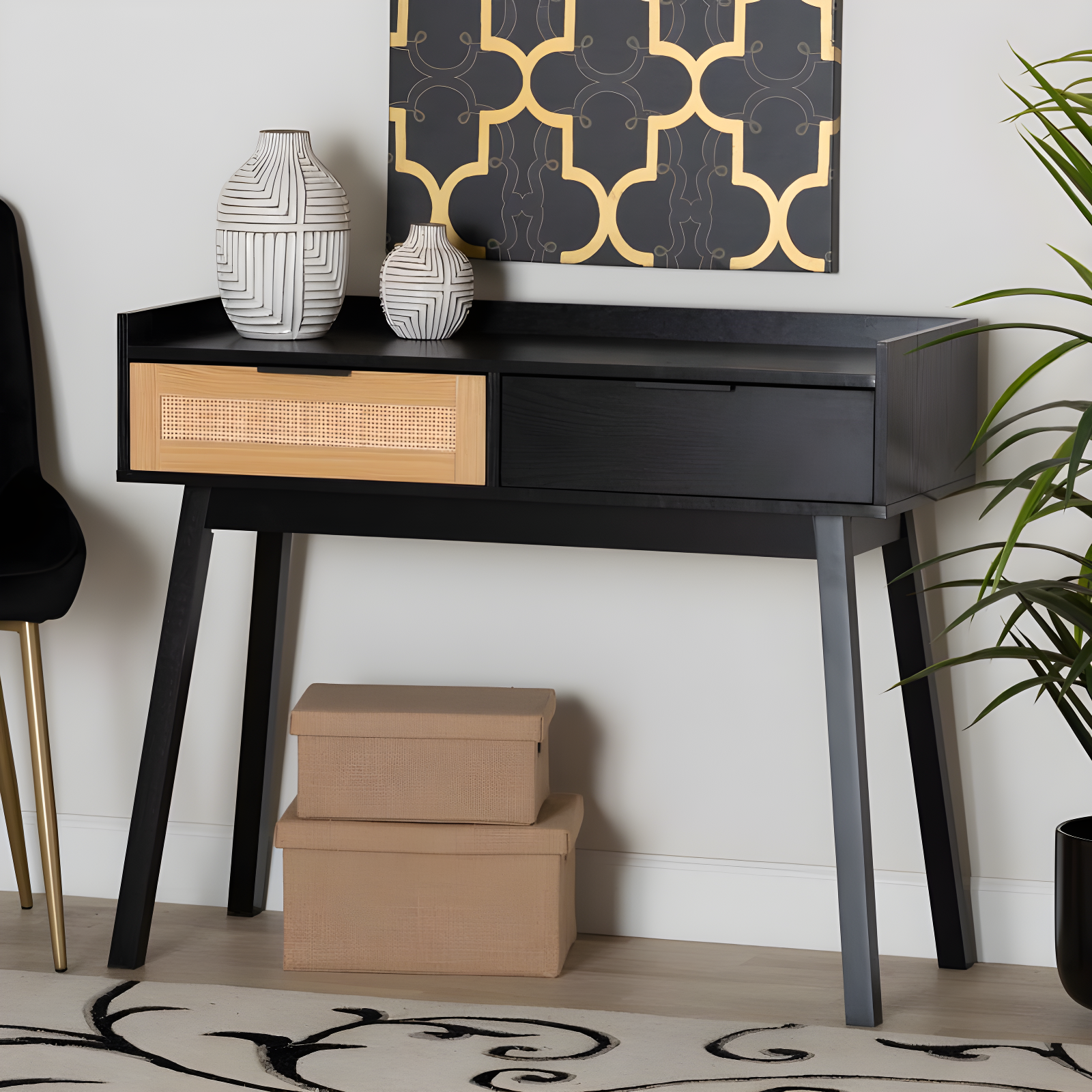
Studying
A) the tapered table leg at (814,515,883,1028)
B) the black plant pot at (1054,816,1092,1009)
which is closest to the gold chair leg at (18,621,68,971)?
the tapered table leg at (814,515,883,1028)

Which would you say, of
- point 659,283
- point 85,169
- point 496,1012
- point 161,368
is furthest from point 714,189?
point 496,1012

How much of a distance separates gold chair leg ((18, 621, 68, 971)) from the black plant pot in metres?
1.49

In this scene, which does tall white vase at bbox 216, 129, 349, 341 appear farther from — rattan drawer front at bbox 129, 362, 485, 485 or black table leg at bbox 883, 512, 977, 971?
black table leg at bbox 883, 512, 977, 971

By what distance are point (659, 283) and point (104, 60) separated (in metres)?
1.04

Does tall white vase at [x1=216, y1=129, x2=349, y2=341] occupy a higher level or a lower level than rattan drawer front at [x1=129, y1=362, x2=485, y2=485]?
Answer: higher

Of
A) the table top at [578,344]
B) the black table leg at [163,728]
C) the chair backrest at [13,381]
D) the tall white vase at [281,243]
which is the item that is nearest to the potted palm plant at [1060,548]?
the table top at [578,344]

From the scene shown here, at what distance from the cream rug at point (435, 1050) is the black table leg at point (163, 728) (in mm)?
126

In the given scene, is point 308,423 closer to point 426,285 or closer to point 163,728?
point 426,285

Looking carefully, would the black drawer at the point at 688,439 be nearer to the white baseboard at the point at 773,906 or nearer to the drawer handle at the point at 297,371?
the drawer handle at the point at 297,371

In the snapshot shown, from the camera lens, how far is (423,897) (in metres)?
2.55

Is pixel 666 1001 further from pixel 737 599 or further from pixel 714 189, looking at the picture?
pixel 714 189

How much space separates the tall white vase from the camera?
98.7 inches

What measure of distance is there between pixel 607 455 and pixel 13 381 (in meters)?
1.14

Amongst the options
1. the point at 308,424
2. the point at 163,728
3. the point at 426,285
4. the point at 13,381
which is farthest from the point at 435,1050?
the point at 13,381
